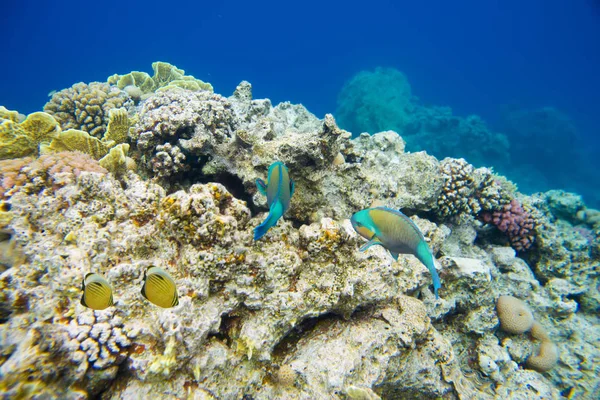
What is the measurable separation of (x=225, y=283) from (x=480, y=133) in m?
29.2

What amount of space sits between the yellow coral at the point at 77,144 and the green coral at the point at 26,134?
1.10 ft

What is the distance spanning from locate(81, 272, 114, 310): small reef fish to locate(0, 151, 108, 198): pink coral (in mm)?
1779

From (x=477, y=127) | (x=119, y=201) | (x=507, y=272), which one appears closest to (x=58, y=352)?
(x=119, y=201)

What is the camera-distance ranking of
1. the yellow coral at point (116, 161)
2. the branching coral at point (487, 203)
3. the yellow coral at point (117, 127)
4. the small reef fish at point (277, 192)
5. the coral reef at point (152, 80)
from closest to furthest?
1. the small reef fish at point (277, 192)
2. the yellow coral at point (116, 161)
3. the yellow coral at point (117, 127)
4. the branching coral at point (487, 203)
5. the coral reef at point (152, 80)

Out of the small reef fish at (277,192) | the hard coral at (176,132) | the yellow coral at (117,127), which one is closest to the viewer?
the small reef fish at (277,192)

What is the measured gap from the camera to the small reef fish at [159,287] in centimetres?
160

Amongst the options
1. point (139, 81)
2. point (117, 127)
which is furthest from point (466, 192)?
point (139, 81)

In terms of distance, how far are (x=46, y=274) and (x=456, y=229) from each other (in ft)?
20.3

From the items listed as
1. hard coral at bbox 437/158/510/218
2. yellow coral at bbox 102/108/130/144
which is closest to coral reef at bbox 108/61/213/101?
yellow coral at bbox 102/108/130/144

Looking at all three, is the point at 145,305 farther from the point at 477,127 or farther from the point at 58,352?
the point at 477,127

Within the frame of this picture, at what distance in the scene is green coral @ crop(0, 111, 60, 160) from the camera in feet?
12.1

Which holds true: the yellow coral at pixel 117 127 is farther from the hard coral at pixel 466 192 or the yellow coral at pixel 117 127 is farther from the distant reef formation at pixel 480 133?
the distant reef formation at pixel 480 133

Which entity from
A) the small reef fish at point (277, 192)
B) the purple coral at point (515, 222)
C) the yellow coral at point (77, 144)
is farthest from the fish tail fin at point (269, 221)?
the purple coral at point (515, 222)

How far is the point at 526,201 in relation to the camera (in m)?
6.62
